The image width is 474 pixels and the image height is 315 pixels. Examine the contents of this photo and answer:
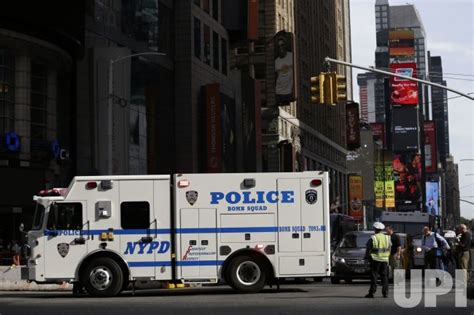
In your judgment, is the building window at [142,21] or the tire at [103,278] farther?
the building window at [142,21]

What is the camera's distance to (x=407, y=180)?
6545 inches

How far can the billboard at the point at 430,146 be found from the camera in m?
189

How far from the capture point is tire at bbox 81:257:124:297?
1884cm

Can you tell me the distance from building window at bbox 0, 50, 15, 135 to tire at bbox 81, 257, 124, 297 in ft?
73.9

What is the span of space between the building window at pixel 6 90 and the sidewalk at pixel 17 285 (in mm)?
16289

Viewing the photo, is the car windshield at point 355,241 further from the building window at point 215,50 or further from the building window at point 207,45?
the building window at point 215,50

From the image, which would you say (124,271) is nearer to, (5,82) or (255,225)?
(255,225)

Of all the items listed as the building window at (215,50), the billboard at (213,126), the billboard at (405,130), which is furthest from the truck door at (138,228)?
the billboard at (405,130)

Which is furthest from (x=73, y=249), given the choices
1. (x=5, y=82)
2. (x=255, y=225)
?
(x=5, y=82)

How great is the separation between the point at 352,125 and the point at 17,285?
8930 cm

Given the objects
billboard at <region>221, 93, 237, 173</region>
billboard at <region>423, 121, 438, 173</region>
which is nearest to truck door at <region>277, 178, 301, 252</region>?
billboard at <region>221, 93, 237, 173</region>

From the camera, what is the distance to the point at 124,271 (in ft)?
63.0

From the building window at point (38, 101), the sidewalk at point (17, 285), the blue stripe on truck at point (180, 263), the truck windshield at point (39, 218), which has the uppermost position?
the building window at point (38, 101)

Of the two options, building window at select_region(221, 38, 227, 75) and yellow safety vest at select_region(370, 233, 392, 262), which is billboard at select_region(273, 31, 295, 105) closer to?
building window at select_region(221, 38, 227, 75)
